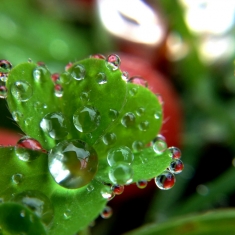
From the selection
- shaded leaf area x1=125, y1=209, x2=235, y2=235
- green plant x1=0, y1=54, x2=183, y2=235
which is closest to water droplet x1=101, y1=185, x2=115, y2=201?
green plant x1=0, y1=54, x2=183, y2=235

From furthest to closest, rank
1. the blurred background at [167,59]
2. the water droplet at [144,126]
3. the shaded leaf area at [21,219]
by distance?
the blurred background at [167,59]
the water droplet at [144,126]
the shaded leaf area at [21,219]

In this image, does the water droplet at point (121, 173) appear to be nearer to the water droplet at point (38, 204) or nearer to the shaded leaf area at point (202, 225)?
the water droplet at point (38, 204)

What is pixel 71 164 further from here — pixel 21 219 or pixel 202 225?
pixel 202 225

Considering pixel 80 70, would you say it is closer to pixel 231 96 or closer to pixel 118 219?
pixel 118 219

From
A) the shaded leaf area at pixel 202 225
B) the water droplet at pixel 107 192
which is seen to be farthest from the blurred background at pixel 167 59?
the water droplet at pixel 107 192

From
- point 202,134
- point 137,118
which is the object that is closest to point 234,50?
point 202,134

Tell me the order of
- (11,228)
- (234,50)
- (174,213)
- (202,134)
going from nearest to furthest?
(11,228) < (174,213) < (202,134) < (234,50)
